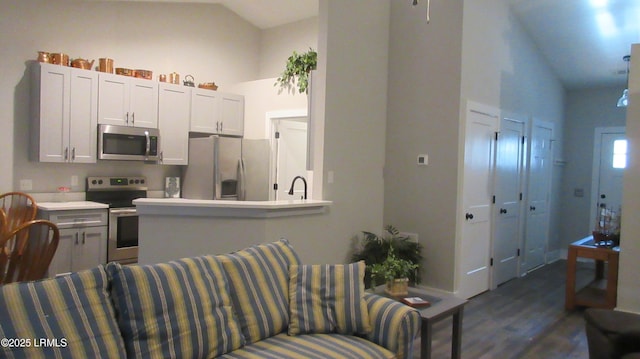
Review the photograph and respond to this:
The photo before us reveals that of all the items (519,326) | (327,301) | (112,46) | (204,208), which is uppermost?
(112,46)

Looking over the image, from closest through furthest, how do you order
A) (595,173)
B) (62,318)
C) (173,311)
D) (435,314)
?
(62,318) → (173,311) → (435,314) → (595,173)

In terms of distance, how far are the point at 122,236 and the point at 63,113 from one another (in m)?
1.45

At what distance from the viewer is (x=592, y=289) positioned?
4844mm

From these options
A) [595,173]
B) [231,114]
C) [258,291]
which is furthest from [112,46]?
[595,173]

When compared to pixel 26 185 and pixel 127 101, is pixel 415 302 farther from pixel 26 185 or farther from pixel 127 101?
pixel 26 185

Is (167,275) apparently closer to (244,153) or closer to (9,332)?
(9,332)

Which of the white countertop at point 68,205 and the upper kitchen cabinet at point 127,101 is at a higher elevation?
the upper kitchen cabinet at point 127,101

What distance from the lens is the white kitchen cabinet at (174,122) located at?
5512 millimetres

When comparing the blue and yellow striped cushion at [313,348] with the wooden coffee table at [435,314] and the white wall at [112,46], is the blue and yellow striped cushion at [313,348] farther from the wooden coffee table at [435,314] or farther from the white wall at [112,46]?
the white wall at [112,46]

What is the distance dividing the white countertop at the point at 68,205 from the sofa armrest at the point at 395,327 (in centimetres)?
352

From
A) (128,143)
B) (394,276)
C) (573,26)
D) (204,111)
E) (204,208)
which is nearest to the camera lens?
(394,276)

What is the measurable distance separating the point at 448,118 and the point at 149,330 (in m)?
3.54

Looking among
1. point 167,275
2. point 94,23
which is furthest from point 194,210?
point 94,23

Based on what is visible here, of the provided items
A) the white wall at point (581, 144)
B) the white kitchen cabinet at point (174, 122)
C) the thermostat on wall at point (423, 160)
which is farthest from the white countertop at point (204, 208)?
the white wall at point (581, 144)
